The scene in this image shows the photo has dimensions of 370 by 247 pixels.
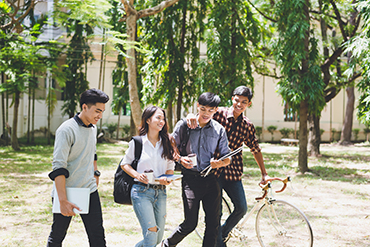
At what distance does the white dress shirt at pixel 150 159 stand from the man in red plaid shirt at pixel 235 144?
77 centimetres

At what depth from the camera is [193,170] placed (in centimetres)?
349

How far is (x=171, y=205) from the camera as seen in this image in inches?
281

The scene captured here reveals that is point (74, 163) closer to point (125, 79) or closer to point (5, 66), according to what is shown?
point (5, 66)

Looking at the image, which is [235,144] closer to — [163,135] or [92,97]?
[163,135]

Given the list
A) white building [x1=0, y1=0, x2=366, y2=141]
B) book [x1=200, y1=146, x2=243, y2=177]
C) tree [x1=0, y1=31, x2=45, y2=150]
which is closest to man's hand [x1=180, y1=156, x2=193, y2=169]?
book [x1=200, y1=146, x2=243, y2=177]

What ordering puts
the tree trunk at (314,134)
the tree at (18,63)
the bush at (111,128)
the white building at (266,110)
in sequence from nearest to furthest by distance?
the tree at (18,63) → the tree trunk at (314,134) → the bush at (111,128) → the white building at (266,110)

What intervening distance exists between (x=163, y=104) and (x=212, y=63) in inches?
87.9

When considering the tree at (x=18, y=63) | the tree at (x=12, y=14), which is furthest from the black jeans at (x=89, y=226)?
the tree at (x=18, y=63)

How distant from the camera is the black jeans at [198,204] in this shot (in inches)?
137

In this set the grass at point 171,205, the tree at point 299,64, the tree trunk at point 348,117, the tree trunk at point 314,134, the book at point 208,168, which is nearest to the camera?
the book at point 208,168

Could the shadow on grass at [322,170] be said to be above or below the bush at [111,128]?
below

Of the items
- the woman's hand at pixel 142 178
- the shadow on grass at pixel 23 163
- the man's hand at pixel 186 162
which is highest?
the man's hand at pixel 186 162

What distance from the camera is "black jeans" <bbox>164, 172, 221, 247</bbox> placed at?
3486 millimetres

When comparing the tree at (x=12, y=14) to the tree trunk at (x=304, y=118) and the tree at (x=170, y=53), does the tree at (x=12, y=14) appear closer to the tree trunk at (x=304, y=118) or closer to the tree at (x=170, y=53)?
the tree at (x=170, y=53)
